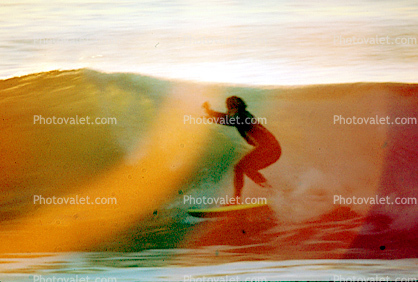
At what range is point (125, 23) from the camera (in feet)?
18.2

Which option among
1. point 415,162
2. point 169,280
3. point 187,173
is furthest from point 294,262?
point 415,162

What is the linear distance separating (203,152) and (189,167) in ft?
0.94

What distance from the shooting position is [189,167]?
528cm

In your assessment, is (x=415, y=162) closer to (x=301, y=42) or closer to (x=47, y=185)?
(x=301, y=42)

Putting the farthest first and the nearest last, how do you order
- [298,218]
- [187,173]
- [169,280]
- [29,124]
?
[29,124] < [187,173] < [298,218] < [169,280]

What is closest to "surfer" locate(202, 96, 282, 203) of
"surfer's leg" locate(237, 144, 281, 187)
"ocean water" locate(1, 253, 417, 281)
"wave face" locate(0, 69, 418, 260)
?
"surfer's leg" locate(237, 144, 281, 187)

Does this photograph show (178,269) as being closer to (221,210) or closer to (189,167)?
(221,210)

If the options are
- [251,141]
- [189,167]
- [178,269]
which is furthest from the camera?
[189,167]

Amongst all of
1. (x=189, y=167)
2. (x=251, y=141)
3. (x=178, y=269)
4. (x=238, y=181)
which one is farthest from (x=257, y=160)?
(x=178, y=269)

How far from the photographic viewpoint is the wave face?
15.5 ft

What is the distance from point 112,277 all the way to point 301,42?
11.8 feet

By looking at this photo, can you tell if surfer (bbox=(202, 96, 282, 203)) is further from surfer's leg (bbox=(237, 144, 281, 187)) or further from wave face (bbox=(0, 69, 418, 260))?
wave face (bbox=(0, 69, 418, 260))

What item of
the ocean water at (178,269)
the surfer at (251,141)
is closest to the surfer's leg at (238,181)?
Answer: the surfer at (251,141)

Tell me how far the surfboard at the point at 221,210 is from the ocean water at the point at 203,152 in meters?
0.08
